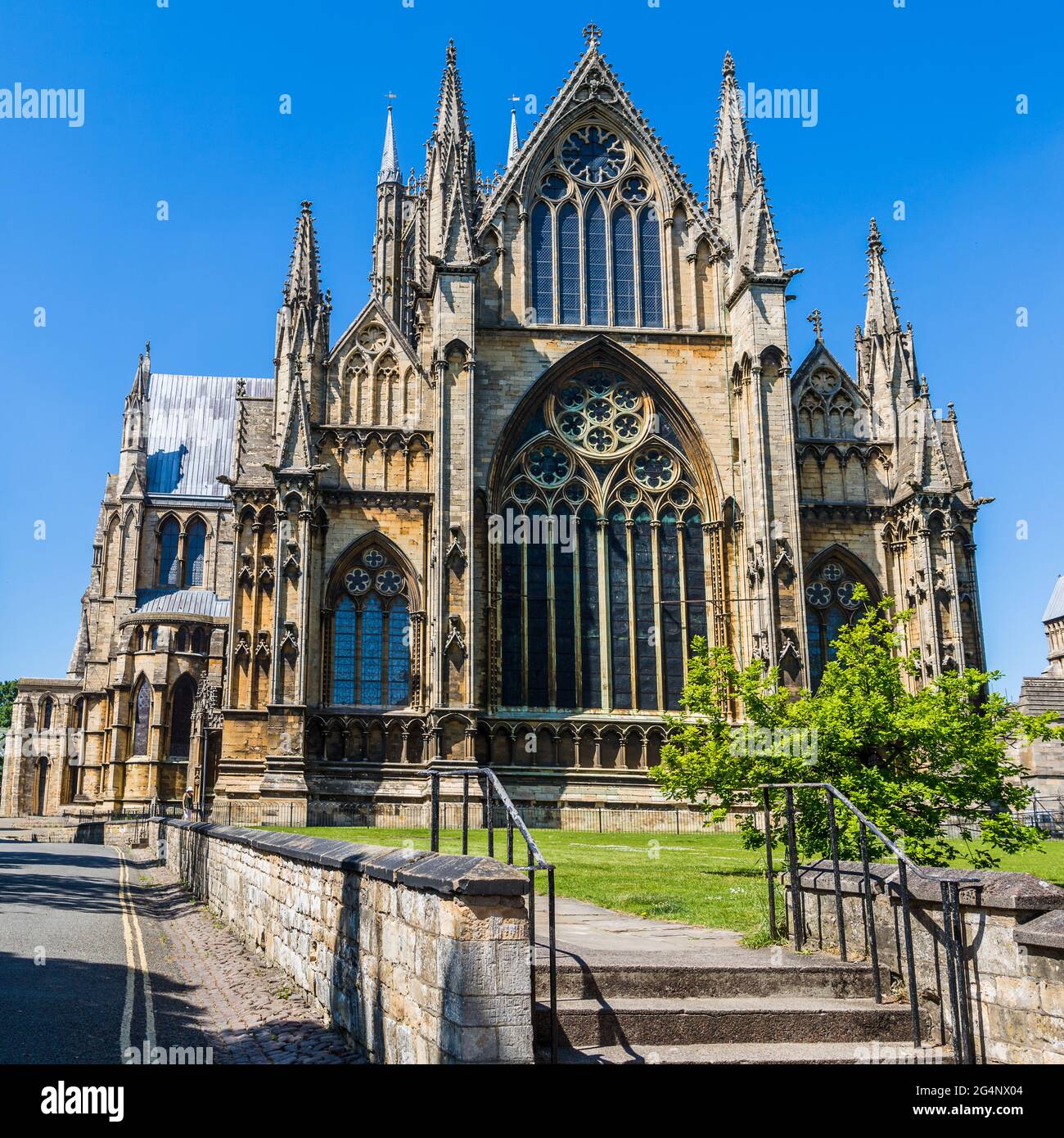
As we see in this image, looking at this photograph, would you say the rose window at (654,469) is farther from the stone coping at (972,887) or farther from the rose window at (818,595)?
the stone coping at (972,887)

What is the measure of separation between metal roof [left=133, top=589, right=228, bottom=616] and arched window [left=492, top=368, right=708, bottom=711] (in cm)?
3396

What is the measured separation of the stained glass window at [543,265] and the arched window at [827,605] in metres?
10.4

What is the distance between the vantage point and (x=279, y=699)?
30.2 metres

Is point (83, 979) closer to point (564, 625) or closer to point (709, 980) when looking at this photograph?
point (709, 980)

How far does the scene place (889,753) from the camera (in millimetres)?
15289

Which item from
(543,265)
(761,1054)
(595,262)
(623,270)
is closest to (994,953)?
(761,1054)

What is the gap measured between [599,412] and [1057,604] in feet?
201

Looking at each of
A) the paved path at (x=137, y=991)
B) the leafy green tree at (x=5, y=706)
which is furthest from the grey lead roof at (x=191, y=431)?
the paved path at (x=137, y=991)

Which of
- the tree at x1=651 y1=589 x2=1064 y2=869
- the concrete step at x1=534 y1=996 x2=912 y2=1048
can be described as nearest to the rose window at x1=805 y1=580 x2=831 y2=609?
the tree at x1=651 y1=589 x2=1064 y2=869

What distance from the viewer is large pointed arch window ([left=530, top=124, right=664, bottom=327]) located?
34531 mm

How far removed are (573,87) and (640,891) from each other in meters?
27.8

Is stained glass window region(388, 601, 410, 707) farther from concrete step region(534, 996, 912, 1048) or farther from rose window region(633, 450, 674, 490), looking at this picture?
concrete step region(534, 996, 912, 1048)

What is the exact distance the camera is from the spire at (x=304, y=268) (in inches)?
1314
